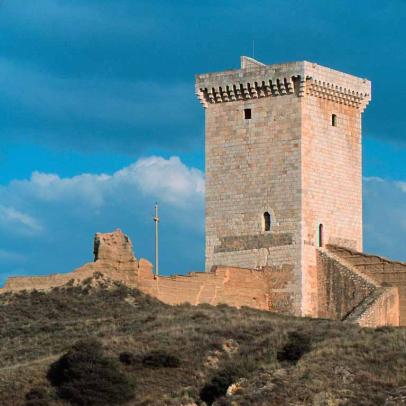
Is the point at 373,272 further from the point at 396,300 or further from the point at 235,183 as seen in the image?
the point at 235,183

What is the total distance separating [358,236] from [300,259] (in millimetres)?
3747

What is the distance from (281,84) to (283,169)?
269cm

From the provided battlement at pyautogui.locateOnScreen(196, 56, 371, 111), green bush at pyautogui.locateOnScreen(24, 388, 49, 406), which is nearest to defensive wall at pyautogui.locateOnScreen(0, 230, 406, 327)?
battlement at pyautogui.locateOnScreen(196, 56, 371, 111)

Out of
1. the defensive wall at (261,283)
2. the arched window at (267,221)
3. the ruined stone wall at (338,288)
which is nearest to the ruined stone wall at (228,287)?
the defensive wall at (261,283)

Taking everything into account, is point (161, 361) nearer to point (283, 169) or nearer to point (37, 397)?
point (37, 397)

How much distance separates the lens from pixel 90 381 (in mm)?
40844

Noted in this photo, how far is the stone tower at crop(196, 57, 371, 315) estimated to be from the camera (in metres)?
50.8

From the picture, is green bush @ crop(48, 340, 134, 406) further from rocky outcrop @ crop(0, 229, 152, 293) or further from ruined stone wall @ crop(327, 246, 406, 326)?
ruined stone wall @ crop(327, 246, 406, 326)

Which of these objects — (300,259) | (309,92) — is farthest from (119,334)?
(309,92)

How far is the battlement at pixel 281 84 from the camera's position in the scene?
5134 centimetres

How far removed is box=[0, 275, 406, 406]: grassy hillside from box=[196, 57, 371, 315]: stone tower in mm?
2495

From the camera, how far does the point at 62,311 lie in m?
48.5

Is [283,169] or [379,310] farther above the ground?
[283,169]

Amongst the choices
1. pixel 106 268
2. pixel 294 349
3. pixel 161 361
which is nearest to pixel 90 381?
pixel 161 361
